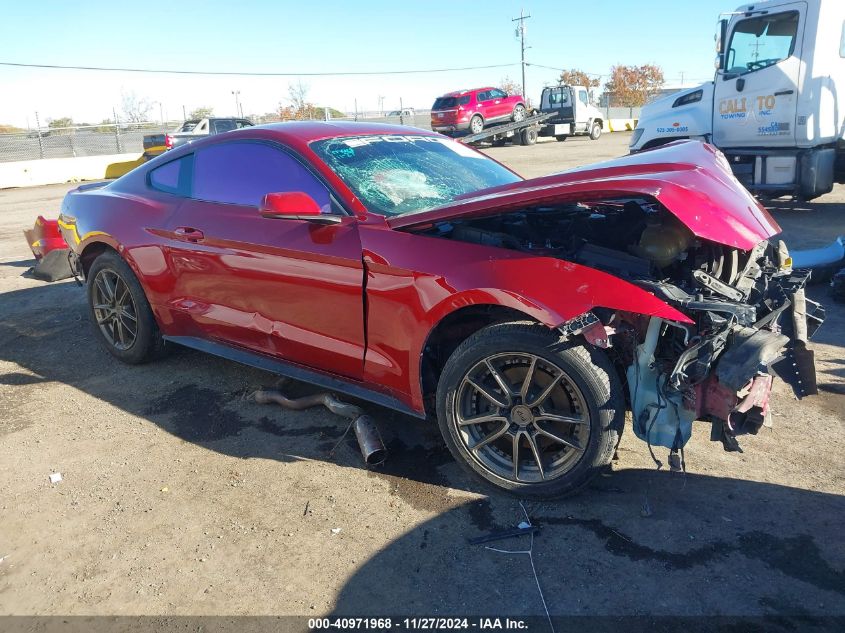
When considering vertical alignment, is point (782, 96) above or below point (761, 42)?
below

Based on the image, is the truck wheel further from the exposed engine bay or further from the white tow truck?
the exposed engine bay

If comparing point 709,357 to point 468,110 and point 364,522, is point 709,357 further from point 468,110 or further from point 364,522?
point 468,110

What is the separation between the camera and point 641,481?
2.97 meters

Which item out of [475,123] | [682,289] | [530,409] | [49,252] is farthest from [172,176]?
[475,123]

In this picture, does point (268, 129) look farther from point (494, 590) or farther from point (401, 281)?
point (494, 590)

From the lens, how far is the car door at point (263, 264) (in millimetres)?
3201

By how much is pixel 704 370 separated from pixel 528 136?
25805 mm

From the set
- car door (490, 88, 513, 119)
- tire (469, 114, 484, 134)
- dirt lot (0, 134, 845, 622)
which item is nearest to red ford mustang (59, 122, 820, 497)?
dirt lot (0, 134, 845, 622)

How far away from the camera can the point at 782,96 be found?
28.3ft

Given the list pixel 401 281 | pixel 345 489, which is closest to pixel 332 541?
pixel 345 489

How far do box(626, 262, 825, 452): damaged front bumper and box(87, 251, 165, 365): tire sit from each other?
3301 mm

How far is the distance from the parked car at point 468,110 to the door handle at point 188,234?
75.8ft

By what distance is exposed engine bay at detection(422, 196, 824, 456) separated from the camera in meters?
2.52

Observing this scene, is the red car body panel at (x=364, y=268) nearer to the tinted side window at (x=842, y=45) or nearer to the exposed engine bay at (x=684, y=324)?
the exposed engine bay at (x=684, y=324)
